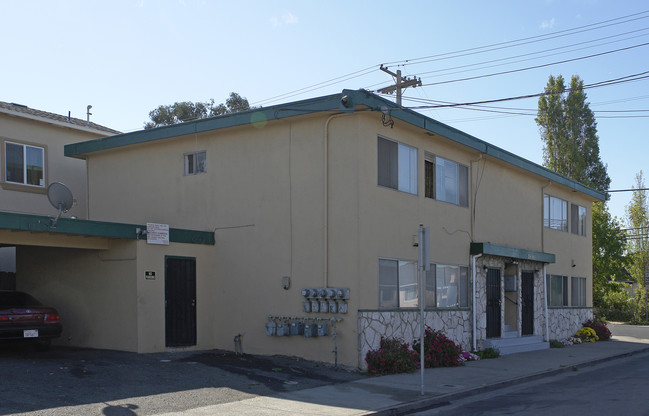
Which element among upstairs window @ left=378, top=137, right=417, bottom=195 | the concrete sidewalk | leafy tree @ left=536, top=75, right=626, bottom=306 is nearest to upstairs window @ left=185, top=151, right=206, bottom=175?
upstairs window @ left=378, top=137, right=417, bottom=195

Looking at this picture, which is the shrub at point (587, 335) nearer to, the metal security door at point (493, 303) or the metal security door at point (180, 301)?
the metal security door at point (493, 303)

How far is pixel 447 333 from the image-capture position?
16.7m

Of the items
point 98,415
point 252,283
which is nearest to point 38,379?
point 98,415

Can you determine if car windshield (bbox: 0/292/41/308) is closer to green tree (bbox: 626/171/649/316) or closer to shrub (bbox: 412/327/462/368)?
shrub (bbox: 412/327/462/368)

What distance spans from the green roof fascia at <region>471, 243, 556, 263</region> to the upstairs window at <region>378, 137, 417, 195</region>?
3155 mm

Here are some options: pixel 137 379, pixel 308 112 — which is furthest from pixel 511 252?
pixel 137 379

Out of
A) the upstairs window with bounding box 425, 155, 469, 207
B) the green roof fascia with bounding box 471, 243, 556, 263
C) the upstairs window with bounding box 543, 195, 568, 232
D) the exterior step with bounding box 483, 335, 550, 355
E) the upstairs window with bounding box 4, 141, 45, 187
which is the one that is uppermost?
the upstairs window with bounding box 4, 141, 45, 187

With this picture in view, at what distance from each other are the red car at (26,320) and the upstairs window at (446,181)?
9.33 m

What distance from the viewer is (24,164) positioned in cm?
2019

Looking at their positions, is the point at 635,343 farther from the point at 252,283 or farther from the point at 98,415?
the point at 98,415

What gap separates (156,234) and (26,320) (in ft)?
10.6

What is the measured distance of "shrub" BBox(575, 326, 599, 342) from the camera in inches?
966

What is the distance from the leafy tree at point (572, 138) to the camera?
130 ft

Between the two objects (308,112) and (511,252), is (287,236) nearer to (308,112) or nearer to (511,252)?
(308,112)
